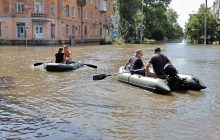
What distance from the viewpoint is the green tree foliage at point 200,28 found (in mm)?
70875

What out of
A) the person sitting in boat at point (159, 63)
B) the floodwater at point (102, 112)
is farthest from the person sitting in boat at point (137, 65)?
the person sitting in boat at point (159, 63)

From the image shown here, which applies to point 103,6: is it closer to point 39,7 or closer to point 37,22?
point 39,7

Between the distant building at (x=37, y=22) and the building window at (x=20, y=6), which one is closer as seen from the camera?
the distant building at (x=37, y=22)

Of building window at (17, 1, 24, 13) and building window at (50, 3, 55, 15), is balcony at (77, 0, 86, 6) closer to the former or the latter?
building window at (50, 3, 55, 15)

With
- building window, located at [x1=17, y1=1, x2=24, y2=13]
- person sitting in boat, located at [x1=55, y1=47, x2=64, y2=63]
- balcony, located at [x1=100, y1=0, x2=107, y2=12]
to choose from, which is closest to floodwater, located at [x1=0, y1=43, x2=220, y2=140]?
person sitting in boat, located at [x1=55, y1=47, x2=64, y2=63]

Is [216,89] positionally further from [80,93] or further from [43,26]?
[43,26]

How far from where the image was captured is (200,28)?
72562mm

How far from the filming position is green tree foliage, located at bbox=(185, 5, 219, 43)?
7088cm

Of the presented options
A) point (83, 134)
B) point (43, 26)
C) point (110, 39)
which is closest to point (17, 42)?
point (43, 26)

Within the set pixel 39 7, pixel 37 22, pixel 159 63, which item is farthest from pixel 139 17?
pixel 159 63

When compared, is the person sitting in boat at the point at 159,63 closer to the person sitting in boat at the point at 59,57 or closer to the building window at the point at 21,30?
the person sitting in boat at the point at 59,57

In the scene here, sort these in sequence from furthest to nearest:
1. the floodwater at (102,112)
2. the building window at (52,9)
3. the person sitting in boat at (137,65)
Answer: the building window at (52,9)
the person sitting in boat at (137,65)
the floodwater at (102,112)

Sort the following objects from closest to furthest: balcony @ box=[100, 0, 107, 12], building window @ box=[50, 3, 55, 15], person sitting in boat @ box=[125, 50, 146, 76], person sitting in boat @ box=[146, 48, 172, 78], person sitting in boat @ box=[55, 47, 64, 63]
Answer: person sitting in boat @ box=[146, 48, 172, 78] < person sitting in boat @ box=[125, 50, 146, 76] < person sitting in boat @ box=[55, 47, 64, 63] < building window @ box=[50, 3, 55, 15] < balcony @ box=[100, 0, 107, 12]

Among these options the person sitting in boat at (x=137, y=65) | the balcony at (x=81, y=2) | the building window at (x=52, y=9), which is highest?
the balcony at (x=81, y=2)
